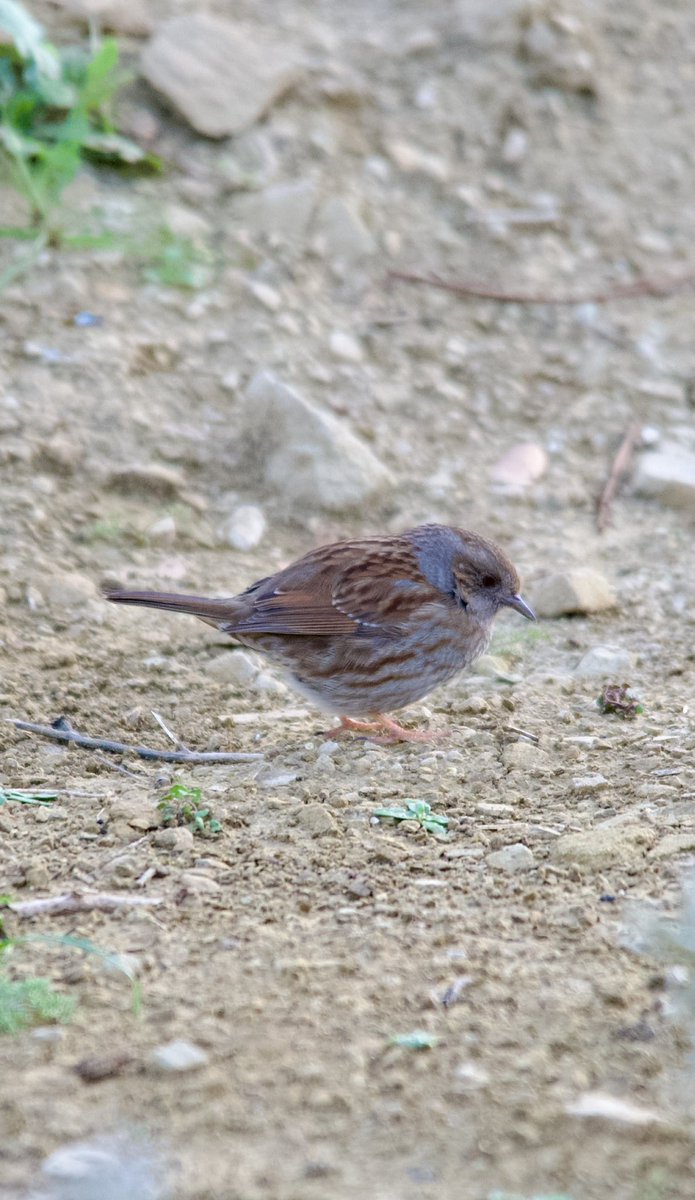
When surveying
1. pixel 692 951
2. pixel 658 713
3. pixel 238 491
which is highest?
pixel 692 951

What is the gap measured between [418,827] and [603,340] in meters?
4.36

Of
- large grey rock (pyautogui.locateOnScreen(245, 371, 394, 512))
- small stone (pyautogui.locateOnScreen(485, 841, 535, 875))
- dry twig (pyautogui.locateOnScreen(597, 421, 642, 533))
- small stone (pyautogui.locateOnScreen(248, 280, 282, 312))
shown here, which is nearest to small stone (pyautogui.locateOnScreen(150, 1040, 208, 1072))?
small stone (pyautogui.locateOnScreen(485, 841, 535, 875))

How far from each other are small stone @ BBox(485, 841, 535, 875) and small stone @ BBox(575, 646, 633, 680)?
1.53 m

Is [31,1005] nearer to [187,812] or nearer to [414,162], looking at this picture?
[187,812]

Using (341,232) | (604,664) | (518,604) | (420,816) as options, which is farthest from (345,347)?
(420,816)

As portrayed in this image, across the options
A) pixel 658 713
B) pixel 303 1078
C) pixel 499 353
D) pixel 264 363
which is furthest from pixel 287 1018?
pixel 499 353

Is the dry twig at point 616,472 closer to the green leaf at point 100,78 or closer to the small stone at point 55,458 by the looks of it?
the small stone at point 55,458

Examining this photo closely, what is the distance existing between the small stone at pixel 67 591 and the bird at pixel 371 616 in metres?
0.42

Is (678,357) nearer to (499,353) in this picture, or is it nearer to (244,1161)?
(499,353)

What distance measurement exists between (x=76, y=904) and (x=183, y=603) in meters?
1.68

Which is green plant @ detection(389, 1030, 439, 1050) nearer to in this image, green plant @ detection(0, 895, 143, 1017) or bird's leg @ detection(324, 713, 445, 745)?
green plant @ detection(0, 895, 143, 1017)

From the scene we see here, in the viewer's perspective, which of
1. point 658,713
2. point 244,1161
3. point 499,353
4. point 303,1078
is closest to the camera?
point 244,1161

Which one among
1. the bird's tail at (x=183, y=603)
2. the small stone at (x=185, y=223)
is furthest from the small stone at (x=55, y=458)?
the small stone at (x=185, y=223)

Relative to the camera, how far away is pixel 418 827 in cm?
443
